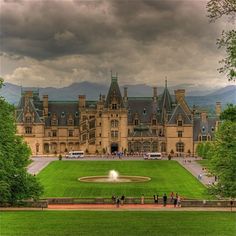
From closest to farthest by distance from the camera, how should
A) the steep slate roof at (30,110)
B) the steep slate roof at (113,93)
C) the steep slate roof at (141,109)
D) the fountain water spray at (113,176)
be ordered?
the fountain water spray at (113,176), the steep slate roof at (113,93), the steep slate roof at (30,110), the steep slate roof at (141,109)

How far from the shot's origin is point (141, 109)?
11606 centimetres

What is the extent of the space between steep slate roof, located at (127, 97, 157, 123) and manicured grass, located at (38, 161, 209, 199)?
1136 inches

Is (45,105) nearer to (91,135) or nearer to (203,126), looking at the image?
(91,135)

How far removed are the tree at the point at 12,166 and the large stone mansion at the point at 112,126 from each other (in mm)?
68543

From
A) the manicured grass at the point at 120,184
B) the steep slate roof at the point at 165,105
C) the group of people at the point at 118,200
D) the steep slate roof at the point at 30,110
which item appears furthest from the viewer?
the steep slate roof at the point at 165,105

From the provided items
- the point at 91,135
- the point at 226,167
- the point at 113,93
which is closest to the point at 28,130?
the point at 91,135

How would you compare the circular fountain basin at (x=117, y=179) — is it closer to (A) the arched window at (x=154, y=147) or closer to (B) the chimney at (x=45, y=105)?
(A) the arched window at (x=154, y=147)

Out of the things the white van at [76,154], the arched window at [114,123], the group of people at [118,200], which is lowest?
the group of people at [118,200]

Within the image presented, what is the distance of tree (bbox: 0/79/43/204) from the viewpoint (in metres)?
37.1

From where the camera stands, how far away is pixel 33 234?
75.6 ft

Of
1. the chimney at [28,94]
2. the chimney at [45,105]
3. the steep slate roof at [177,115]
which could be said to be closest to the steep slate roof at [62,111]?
the chimney at [45,105]

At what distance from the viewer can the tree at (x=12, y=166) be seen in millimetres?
37088

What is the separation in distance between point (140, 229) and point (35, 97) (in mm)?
95708

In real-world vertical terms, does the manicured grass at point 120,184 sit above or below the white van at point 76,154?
below
